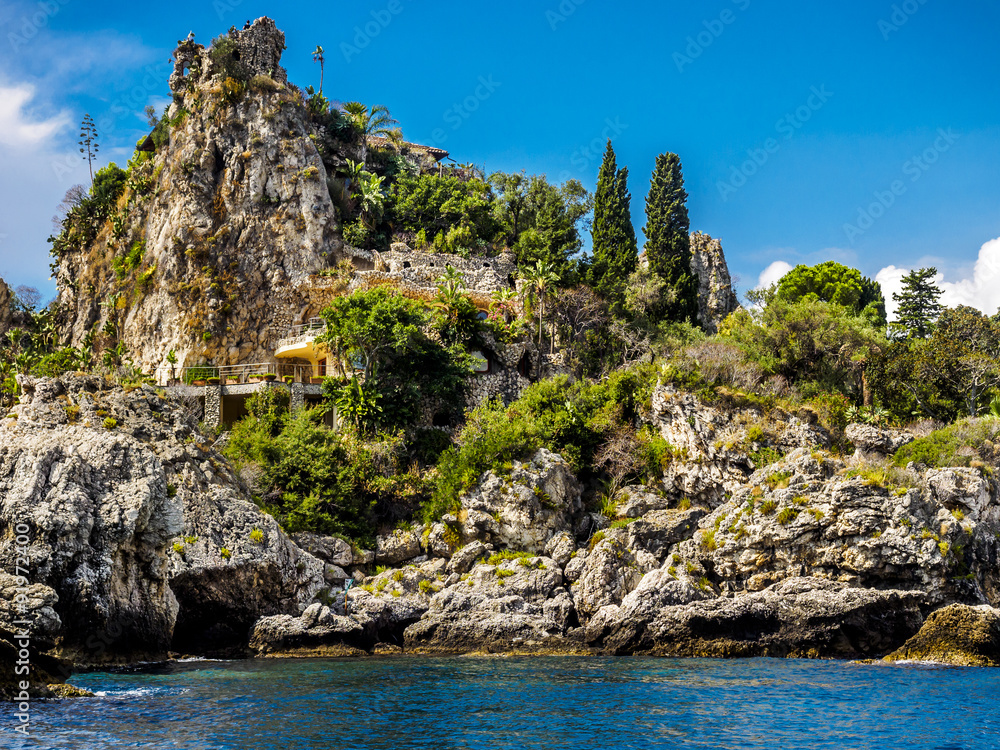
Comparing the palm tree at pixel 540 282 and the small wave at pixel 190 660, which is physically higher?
the palm tree at pixel 540 282

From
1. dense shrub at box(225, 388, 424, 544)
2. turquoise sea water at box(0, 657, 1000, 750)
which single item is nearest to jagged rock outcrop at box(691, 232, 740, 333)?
dense shrub at box(225, 388, 424, 544)

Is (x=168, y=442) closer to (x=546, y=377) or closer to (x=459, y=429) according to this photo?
(x=459, y=429)

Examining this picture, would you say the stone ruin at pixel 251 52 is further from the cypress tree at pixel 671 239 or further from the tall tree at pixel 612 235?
the cypress tree at pixel 671 239

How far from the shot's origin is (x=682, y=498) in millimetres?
35875

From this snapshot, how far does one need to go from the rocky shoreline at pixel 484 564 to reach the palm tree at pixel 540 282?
554 inches

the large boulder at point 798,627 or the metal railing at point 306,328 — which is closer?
the large boulder at point 798,627

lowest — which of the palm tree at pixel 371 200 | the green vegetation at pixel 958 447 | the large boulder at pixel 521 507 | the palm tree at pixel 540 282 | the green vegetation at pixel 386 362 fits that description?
the large boulder at pixel 521 507

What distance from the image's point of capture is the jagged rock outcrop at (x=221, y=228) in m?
46.7

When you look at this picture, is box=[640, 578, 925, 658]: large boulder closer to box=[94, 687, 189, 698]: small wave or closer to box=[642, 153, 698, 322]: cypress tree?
box=[94, 687, 189, 698]: small wave

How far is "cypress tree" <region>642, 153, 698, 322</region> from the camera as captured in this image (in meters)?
50.2

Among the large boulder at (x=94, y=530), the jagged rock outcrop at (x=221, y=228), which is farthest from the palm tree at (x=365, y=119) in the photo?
the large boulder at (x=94, y=530)

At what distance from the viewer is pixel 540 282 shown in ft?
148

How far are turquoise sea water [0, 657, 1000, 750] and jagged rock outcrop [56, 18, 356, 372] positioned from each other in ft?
84.4

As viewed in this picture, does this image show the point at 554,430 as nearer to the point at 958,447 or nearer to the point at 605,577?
the point at 605,577
